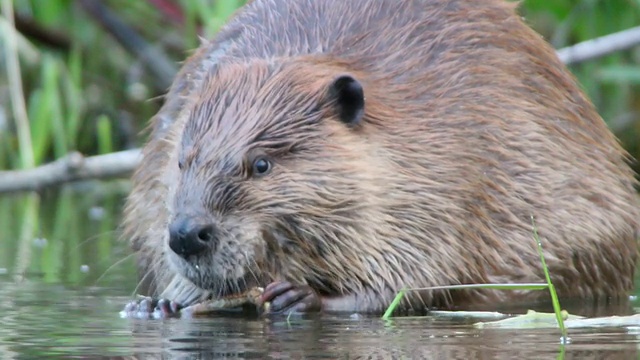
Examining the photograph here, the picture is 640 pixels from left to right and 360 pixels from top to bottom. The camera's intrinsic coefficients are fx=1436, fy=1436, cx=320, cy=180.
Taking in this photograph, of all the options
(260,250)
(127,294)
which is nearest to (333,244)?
(260,250)

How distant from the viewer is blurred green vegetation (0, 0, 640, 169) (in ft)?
22.9

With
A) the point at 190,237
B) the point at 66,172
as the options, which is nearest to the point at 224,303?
the point at 190,237

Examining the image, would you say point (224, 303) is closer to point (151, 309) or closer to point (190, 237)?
point (151, 309)

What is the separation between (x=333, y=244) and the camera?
3.70m

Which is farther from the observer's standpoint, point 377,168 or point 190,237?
point 377,168

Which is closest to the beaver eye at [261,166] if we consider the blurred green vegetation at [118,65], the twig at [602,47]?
the blurred green vegetation at [118,65]

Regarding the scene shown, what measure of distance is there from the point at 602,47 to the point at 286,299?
344cm

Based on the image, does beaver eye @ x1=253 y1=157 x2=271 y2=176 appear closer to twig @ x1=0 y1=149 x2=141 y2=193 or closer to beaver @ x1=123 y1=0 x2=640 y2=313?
beaver @ x1=123 y1=0 x2=640 y2=313

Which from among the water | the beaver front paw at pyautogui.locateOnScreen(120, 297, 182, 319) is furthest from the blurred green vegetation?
the beaver front paw at pyautogui.locateOnScreen(120, 297, 182, 319)

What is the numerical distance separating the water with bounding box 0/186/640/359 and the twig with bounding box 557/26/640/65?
2.80 metres

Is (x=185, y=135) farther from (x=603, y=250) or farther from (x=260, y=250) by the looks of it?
(x=603, y=250)

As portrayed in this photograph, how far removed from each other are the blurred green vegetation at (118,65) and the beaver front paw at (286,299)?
2.77m

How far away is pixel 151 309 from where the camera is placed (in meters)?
3.61

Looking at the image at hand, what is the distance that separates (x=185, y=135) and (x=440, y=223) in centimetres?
72
